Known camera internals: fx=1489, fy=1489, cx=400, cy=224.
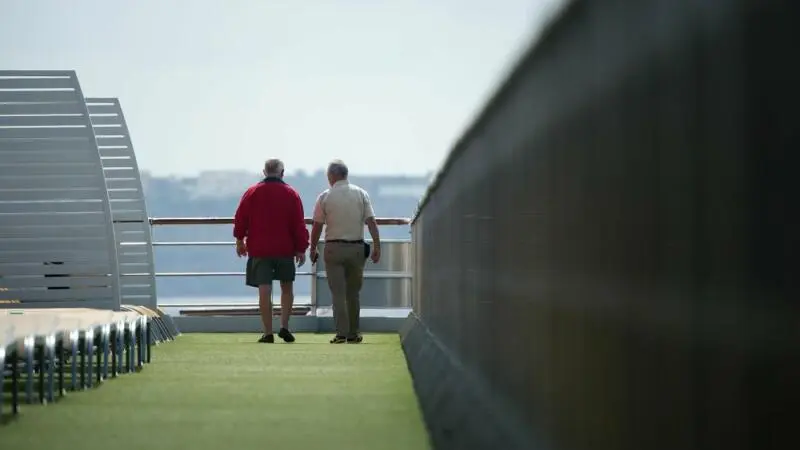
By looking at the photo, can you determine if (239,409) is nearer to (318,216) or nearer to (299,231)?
(299,231)

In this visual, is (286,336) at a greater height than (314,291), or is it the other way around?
(314,291)

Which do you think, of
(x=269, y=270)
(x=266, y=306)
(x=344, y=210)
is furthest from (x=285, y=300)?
(x=344, y=210)

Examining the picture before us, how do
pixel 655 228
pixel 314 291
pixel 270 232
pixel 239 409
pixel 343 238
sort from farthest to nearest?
pixel 314 291
pixel 343 238
pixel 270 232
pixel 239 409
pixel 655 228

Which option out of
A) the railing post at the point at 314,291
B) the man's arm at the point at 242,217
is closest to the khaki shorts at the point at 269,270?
the man's arm at the point at 242,217

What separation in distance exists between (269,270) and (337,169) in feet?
4.83

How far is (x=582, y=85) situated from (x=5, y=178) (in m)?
15.6

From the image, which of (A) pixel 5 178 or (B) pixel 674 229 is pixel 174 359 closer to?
(A) pixel 5 178

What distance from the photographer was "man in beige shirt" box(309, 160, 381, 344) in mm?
17891

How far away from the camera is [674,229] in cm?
263

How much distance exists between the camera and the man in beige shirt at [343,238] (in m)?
17.9

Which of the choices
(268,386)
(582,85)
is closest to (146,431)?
(268,386)

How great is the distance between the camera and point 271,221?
17.8 meters

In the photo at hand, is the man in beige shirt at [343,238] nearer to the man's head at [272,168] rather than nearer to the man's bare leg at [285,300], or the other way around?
the man's bare leg at [285,300]

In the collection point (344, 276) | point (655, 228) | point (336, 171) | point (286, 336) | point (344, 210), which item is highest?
point (336, 171)
